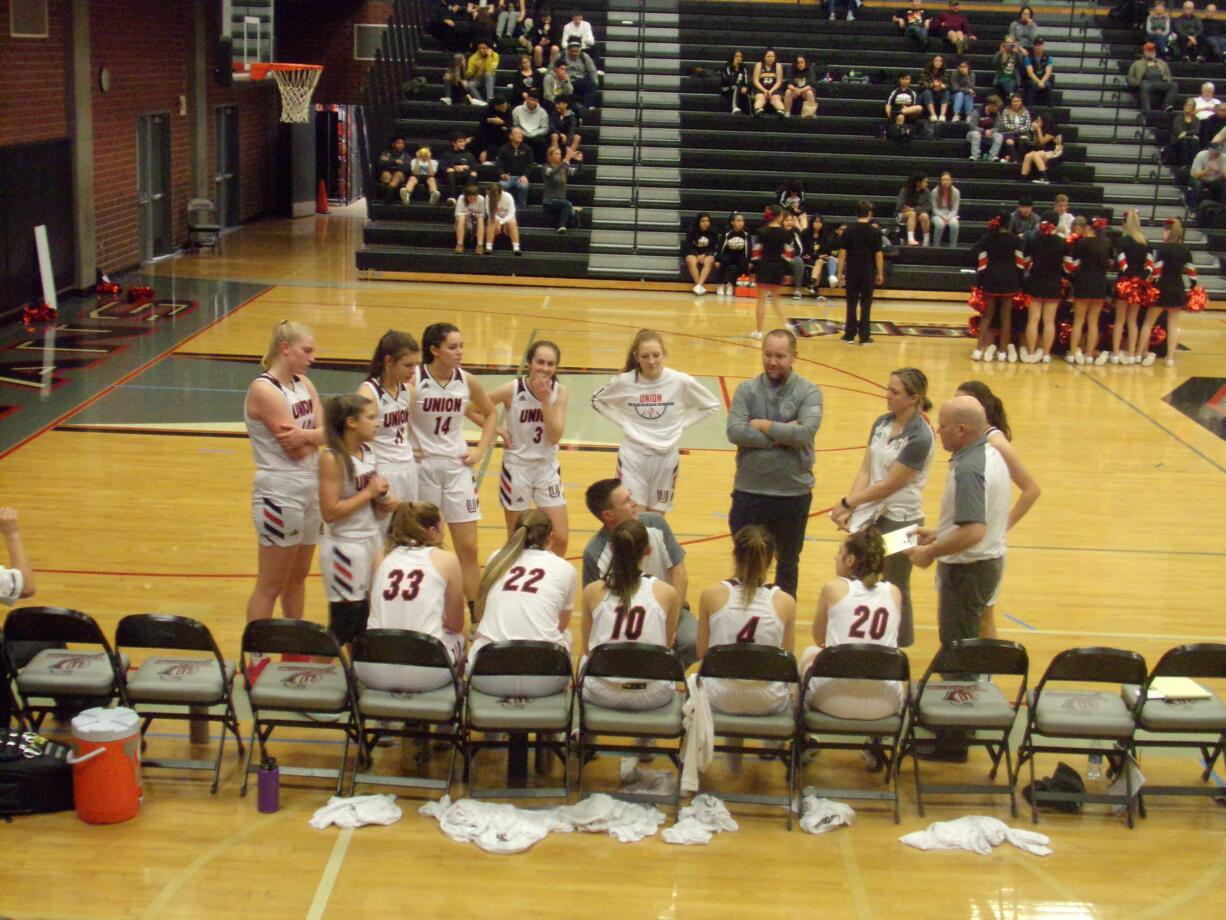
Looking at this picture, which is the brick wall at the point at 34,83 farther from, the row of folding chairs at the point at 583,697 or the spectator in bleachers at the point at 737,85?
the row of folding chairs at the point at 583,697

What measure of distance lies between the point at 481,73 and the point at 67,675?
62.2 feet

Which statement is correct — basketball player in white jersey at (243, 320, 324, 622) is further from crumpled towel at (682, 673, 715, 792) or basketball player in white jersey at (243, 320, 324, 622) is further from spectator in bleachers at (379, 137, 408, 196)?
spectator in bleachers at (379, 137, 408, 196)

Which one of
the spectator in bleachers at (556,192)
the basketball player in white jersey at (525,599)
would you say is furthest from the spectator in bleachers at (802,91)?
the basketball player in white jersey at (525,599)

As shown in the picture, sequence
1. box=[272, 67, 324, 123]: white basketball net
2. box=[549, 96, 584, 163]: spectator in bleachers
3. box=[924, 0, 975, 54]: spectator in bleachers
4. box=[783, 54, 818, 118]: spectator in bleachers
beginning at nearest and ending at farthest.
Answer: 1. box=[549, 96, 584, 163]: spectator in bleachers
2. box=[272, 67, 324, 123]: white basketball net
3. box=[783, 54, 818, 118]: spectator in bleachers
4. box=[924, 0, 975, 54]: spectator in bleachers

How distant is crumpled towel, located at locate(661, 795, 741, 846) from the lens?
5629 mm

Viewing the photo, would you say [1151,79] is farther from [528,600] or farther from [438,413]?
[528,600]

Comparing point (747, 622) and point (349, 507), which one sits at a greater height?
point (349, 507)

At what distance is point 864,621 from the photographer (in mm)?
6035

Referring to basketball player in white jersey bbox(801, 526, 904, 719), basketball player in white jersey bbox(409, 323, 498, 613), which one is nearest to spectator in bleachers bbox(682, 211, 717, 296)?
basketball player in white jersey bbox(409, 323, 498, 613)

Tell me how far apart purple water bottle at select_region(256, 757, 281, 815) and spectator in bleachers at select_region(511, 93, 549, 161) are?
17.7 metres

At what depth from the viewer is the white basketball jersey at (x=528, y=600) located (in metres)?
5.98

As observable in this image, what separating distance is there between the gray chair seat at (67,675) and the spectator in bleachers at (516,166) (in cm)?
1617

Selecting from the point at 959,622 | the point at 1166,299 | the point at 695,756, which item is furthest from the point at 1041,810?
the point at 1166,299

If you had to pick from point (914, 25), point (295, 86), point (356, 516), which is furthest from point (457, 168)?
point (356, 516)
